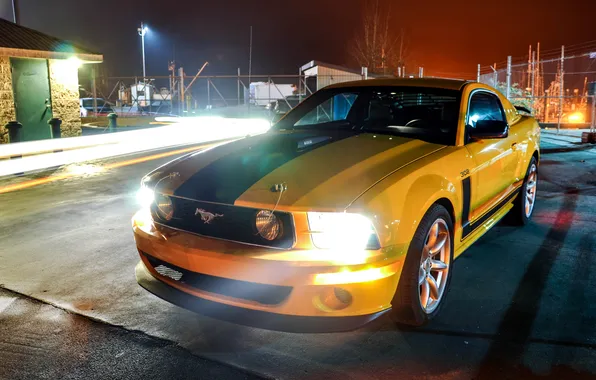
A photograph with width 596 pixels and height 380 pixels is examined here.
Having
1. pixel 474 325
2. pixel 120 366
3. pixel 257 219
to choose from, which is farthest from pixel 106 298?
pixel 474 325

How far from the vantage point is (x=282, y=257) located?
2.83 metres

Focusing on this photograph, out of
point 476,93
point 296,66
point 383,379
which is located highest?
point 296,66

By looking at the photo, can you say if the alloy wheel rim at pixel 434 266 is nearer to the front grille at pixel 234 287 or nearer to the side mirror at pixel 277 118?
the front grille at pixel 234 287

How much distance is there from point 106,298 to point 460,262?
9.79 feet

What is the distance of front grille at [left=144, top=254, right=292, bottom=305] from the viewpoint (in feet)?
9.36

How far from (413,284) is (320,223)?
734mm

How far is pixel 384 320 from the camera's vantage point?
3537mm

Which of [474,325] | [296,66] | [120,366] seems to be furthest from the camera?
[296,66]

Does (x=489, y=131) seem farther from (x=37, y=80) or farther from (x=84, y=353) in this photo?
(x=37, y=80)

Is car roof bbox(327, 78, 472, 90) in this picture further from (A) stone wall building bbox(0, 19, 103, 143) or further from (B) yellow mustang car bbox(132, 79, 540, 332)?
(A) stone wall building bbox(0, 19, 103, 143)

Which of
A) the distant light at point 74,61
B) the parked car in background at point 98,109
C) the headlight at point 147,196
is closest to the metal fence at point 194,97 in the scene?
the parked car in background at point 98,109

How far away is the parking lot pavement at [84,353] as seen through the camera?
2.95 meters

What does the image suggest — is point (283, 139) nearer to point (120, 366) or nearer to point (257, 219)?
point (257, 219)

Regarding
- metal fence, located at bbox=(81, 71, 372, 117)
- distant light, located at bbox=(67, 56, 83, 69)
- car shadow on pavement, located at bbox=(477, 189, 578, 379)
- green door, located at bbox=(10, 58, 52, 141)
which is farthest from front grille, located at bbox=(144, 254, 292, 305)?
metal fence, located at bbox=(81, 71, 372, 117)
